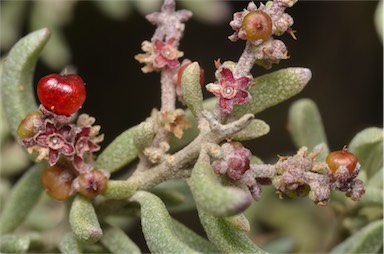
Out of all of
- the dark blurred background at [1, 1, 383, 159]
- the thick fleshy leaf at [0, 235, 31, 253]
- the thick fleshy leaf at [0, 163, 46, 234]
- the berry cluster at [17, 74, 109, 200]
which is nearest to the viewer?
the berry cluster at [17, 74, 109, 200]

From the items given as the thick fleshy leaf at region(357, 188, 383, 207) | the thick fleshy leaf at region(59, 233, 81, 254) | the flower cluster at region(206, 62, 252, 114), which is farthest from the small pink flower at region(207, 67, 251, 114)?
the thick fleshy leaf at region(357, 188, 383, 207)

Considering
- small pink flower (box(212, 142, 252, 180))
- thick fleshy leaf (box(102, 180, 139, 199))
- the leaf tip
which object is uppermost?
the leaf tip

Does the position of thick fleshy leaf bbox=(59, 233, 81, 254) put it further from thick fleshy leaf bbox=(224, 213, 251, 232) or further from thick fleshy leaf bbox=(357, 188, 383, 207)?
thick fleshy leaf bbox=(357, 188, 383, 207)

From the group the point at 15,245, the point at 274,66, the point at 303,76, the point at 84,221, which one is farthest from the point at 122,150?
the point at 274,66

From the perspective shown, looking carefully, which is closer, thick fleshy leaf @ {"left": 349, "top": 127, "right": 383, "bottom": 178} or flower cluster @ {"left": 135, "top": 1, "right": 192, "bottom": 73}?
flower cluster @ {"left": 135, "top": 1, "right": 192, "bottom": 73}

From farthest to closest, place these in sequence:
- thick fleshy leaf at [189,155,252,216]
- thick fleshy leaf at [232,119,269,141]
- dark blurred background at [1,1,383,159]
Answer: dark blurred background at [1,1,383,159], thick fleshy leaf at [232,119,269,141], thick fleshy leaf at [189,155,252,216]

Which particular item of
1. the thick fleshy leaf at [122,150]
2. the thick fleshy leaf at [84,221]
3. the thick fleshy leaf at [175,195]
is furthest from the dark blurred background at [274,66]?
the thick fleshy leaf at [84,221]

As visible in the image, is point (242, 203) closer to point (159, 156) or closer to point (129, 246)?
point (159, 156)

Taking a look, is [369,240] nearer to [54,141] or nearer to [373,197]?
[373,197]

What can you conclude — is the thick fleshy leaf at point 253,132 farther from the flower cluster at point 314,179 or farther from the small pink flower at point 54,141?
the small pink flower at point 54,141
